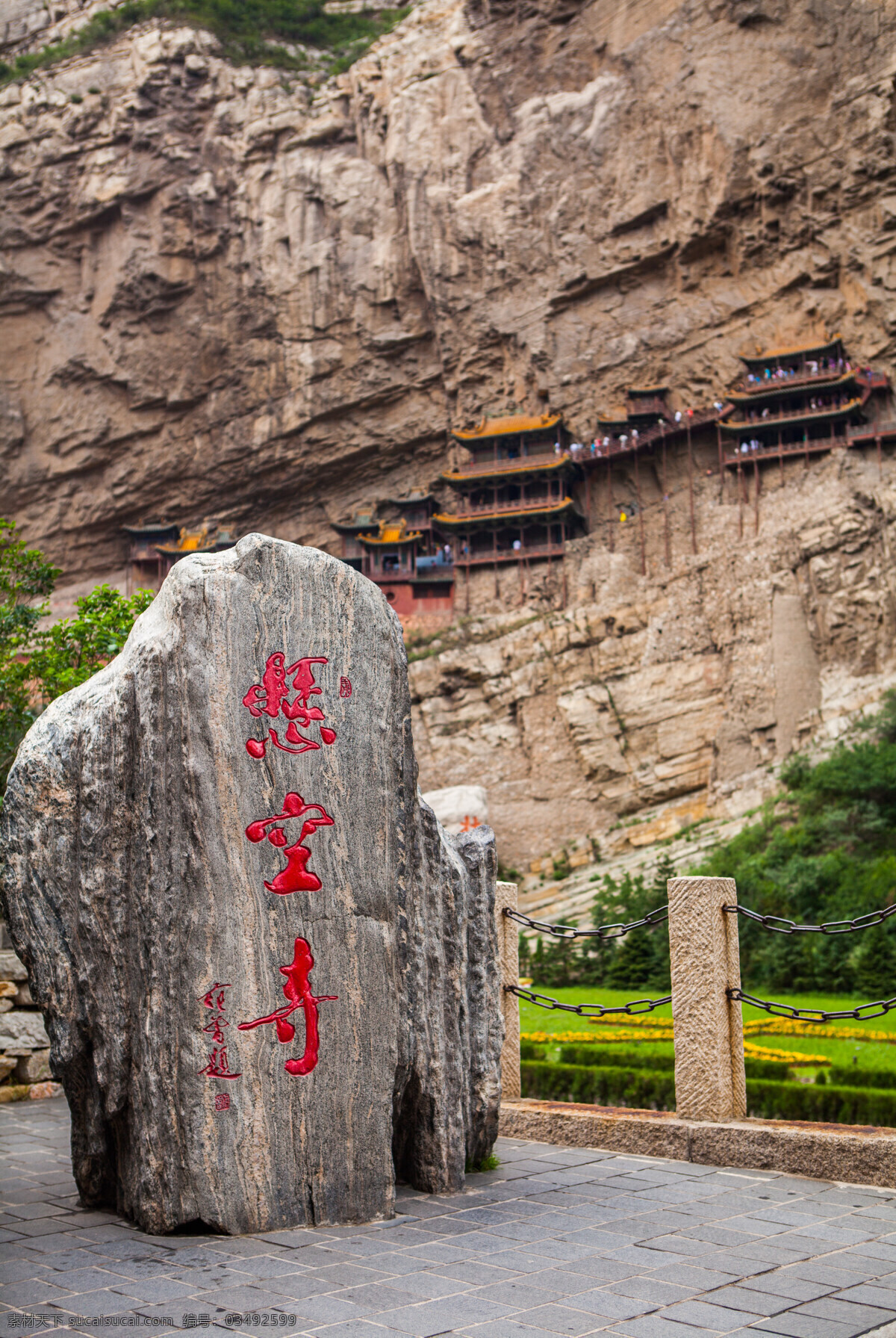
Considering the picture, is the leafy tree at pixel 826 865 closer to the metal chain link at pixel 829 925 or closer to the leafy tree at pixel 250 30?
Result: the metal chain link at pixel 829 925

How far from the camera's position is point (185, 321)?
34031 millimetres

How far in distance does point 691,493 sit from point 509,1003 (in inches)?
940

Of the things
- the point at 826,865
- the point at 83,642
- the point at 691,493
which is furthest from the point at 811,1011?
the point at 691,493

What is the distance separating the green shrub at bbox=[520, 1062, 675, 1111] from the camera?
19.9 ft

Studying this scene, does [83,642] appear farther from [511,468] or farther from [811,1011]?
[511,468]

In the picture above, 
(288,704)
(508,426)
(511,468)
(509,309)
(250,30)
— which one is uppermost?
(250,30)

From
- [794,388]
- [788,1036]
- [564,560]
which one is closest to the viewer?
[788,1036]

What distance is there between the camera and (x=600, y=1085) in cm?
630

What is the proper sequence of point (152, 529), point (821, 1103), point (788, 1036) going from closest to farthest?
point (821, 1103) < point (788, 1036) < point (152, 529)

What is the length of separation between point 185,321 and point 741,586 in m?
19.7

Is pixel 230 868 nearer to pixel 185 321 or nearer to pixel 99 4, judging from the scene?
pixel 185 321

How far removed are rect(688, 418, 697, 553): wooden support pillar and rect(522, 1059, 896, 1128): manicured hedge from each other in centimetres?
2268

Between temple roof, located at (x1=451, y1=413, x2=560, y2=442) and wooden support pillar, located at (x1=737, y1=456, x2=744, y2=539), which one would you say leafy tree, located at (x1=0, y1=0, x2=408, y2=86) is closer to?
temple roof, located at (x1=451, y1=413, x2=560, y2=442)

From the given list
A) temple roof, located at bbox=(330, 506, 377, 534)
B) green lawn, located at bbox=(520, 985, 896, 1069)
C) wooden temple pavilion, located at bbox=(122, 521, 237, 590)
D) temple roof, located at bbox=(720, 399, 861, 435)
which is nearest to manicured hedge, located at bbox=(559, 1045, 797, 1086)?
green lawn, located at bbox=(520, 985, 896, 1069)
